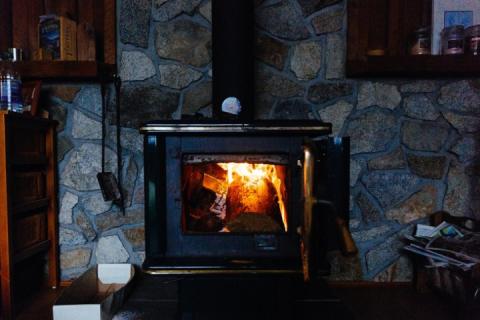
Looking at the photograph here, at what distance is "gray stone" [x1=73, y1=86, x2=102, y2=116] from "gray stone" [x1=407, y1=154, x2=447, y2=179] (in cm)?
139

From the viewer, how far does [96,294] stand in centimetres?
141

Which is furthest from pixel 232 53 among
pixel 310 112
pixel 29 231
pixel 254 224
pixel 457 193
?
pixel 457 193

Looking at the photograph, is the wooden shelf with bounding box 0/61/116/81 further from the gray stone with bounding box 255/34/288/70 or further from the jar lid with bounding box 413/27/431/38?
the jar lid with bounding box 413/27/431/38

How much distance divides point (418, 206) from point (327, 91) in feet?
2.12

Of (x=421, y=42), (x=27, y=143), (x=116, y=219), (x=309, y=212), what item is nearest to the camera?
(x=309, y=212)

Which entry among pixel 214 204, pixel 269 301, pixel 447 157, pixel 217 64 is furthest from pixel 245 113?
pixel 447 157

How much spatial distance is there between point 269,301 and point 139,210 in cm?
75

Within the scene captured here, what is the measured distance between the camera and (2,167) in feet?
3.92

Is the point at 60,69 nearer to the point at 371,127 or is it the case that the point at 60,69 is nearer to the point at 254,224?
the point at 254,224

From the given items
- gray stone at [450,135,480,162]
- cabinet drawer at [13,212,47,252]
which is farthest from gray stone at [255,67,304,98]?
cabinet drawer at [13,212,47,252]

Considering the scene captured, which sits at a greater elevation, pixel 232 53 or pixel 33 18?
pixel 33 18

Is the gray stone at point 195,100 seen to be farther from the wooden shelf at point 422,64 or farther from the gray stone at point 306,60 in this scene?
the wooden shelf at point 422,64

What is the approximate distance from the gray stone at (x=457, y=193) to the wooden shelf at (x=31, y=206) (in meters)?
1.71

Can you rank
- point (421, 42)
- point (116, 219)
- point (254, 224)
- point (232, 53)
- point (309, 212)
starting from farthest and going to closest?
point (116, 219) < point (421, 42) < point (232, 53) < point (254, 224) < point (309, 212)
